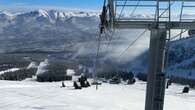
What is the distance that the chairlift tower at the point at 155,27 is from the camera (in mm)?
13703

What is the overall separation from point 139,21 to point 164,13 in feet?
4.50

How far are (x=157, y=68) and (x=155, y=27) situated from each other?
136 centimetres

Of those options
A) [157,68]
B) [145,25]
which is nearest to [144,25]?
[145,25]

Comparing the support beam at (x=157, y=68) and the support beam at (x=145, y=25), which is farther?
the support beam at (x=145, y=25)

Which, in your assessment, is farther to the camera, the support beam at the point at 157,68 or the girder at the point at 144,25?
the girder at the point at 144,25

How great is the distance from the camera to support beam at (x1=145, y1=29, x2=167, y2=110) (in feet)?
45.2

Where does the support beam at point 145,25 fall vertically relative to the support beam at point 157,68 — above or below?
above

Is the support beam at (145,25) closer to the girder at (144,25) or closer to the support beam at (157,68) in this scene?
the girder at (144,25)

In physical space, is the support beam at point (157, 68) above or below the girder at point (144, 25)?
below

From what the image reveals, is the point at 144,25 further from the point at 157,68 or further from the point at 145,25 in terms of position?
the point at 157,68

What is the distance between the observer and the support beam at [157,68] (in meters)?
13.8

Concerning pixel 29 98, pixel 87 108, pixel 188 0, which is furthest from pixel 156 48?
pixel 29 98

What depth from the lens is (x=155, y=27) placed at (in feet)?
46.4

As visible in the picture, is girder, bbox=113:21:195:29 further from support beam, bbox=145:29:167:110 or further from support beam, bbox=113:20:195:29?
support beam, bbox=145:29:167:110
